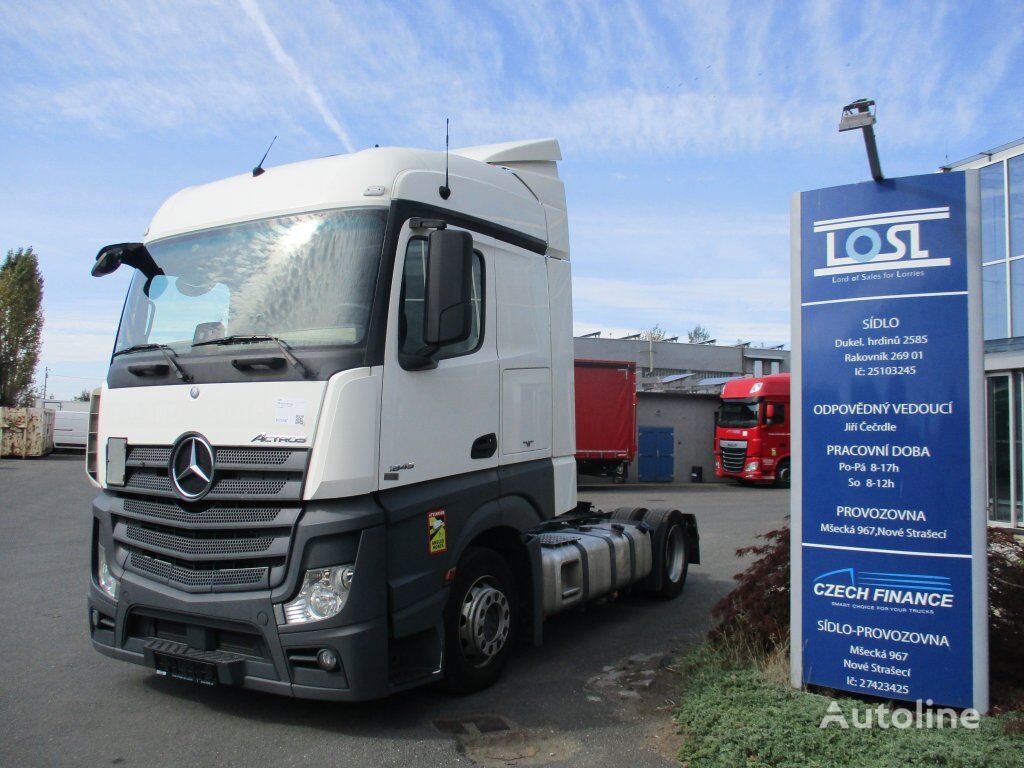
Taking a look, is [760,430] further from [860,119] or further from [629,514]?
[860,119]

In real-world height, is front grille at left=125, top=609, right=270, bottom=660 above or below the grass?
above

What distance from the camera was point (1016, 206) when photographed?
51.0ft

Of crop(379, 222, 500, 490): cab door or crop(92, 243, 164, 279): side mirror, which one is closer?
crop(379, 222, 500, 490): cab door

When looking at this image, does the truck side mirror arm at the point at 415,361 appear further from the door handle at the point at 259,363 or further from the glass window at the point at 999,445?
the glass window at the point at 999,445

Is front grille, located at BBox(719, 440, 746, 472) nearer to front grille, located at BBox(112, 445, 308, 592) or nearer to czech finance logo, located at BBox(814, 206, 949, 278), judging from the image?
czech finance logo, located at BBox(814, 206, 949, 278)

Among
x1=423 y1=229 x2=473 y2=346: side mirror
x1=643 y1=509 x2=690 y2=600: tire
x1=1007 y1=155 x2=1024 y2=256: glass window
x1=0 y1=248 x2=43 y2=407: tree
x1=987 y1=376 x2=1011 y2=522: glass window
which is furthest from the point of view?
x1=0 y1=248 x2=43 y2=407: tree

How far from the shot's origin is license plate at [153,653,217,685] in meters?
4.36

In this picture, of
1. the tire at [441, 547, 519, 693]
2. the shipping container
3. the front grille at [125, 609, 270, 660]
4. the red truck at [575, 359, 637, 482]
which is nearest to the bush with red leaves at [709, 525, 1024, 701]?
the tire at [441, 547, 519, 693]

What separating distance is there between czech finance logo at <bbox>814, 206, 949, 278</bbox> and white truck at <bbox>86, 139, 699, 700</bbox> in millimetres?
2093

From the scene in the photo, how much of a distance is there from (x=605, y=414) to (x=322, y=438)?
19253mm

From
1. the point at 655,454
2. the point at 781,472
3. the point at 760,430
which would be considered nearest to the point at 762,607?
the point at 760,430

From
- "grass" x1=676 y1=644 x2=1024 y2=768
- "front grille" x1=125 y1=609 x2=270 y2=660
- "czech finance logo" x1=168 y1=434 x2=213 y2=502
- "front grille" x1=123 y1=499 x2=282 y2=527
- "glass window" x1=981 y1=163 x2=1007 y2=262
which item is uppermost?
"glass window" x1=981 y1=163 x2=1007 y2=262

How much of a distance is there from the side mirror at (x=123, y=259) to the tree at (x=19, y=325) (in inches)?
2353

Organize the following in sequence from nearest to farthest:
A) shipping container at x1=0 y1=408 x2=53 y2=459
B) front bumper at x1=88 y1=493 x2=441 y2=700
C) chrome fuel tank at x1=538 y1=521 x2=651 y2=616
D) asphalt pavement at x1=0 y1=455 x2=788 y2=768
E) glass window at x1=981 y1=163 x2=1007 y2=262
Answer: front bumper at x1=88 y1=493 x2=441 y2=700
asphalt pavement at x1=0 y1=455 x2=788 y2=768
chrome fuel tank at x1=538 y1=521 x2=651 y2=616
glass window at x1=981 y1=163 x2=1007 y2=262
shipping container at x1=0 y1=408 x2=53 y2=459
